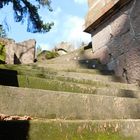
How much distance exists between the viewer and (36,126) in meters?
1.41

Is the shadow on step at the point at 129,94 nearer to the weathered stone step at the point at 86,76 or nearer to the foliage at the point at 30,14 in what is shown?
the weathered stone step at the point at 86,76

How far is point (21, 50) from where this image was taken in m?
6.46

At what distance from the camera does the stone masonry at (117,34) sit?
3.05 meters

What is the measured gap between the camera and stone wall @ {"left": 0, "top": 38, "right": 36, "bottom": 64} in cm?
582

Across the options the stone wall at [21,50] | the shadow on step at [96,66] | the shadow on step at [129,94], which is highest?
the stone wall at [21,50]

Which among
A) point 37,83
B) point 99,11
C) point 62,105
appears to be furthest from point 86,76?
point 62,105

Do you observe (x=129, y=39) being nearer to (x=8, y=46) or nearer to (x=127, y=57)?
(x=127, y=57)

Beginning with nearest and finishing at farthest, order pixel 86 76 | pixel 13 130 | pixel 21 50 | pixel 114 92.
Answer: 1. pixel 13 130
2. pixel 114 92
3. pixel 86 76
4. pixel 21 50

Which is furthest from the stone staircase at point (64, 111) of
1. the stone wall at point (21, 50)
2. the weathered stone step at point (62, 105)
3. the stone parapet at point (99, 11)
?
the stone wall at point (21, 50)

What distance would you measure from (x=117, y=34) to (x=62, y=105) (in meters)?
1.72

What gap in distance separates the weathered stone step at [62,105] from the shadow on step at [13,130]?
1.02 feet

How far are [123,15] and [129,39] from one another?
309mm

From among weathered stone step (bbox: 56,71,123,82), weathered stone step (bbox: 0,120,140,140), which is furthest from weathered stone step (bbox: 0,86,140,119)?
weathered stone step (bbox: 56,71,123,82)

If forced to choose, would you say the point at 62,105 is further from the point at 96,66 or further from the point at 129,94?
the point at 96,66
